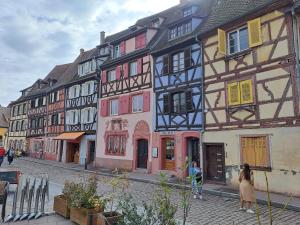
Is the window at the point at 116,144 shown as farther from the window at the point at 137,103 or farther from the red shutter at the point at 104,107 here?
the window at the point at 137,103

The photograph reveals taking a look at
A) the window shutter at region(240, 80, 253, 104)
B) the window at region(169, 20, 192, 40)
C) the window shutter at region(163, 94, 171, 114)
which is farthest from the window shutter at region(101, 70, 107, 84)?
the window shutter at region(240, 80, 253, 104)

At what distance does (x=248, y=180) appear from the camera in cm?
912

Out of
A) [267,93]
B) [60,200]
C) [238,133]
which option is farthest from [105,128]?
[60,200]

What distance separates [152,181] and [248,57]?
26.4 ft

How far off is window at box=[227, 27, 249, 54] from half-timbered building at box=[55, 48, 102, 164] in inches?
548

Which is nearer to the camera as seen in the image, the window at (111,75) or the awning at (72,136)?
the window at (111,75)

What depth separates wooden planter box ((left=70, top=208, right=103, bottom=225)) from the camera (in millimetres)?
6451

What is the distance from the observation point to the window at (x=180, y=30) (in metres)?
18.1

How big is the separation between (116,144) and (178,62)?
334 inches

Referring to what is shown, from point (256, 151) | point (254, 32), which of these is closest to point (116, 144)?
point (256, 151)

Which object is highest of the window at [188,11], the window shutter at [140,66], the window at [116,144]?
the window at [188,11]

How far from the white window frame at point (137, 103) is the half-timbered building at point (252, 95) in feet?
20.2

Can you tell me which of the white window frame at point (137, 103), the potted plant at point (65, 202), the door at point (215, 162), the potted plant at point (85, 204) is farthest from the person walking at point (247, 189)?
the white window frame at point (137, 103)

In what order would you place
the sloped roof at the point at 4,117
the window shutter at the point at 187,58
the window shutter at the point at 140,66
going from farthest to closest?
the sloped roof at the point at 4,117 → the window shutter at the point at 140,66 → the window shutter at the point at 187,58
